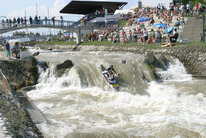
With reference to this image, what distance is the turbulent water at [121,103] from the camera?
841 cm

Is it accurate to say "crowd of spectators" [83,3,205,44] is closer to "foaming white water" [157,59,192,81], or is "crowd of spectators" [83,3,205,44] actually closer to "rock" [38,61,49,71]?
"foaming white water" [157,59,192,81]

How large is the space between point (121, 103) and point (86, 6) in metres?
45.0

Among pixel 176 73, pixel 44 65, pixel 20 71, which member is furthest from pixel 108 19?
pixel 20 71

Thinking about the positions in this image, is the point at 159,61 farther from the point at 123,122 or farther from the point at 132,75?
the point at 123,122

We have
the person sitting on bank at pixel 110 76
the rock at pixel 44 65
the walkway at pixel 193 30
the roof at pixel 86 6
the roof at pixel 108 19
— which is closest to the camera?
the person sitting on bank at pixel 110 76

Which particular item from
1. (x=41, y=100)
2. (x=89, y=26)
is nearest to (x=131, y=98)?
(x=41, y=100)

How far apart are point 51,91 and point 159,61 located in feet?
27.8

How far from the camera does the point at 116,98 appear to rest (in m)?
13.0

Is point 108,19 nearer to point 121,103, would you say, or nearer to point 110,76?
point 110,76

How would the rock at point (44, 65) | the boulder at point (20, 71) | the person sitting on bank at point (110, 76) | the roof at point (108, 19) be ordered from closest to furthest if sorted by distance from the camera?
the person sitting on bank at point (110, 76), the boulder at point (20, 71), the rock at point (44, 65), the roof at point (108, 19)

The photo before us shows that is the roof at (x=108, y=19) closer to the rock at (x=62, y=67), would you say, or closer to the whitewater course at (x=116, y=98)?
the whitewater course at (x=116, y=98)

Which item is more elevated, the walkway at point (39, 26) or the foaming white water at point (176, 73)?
the walkway at point (39, 26)

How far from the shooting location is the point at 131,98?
12914mm

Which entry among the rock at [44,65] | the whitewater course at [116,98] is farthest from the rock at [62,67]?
the rock at [44,65]
